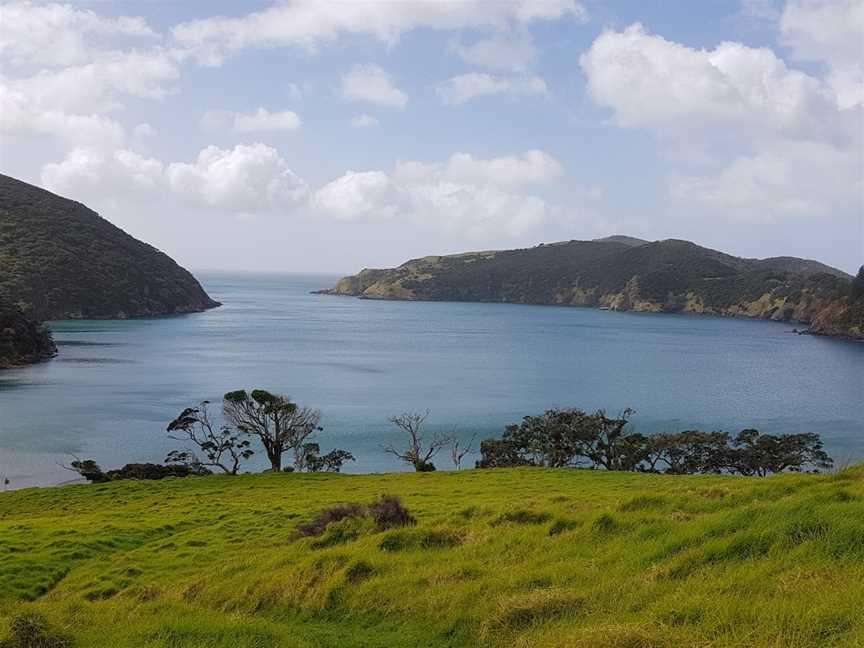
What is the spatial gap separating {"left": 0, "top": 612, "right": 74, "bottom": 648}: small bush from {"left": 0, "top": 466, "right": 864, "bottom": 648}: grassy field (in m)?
0.27

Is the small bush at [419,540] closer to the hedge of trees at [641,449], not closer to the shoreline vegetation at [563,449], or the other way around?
the shoreline vegetation at [563,449]

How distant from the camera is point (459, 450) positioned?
6144 cm

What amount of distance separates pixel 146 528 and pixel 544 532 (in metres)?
18.2

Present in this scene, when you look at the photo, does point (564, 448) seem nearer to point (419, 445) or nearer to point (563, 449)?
point (563, 449)

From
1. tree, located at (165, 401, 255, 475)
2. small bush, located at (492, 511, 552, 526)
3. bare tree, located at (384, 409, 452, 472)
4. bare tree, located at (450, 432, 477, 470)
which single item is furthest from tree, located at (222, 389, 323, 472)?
small bush, located at (492, 511, 552, 526)

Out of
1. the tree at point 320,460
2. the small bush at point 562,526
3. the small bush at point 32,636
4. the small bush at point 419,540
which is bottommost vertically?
the tree at point 320,460

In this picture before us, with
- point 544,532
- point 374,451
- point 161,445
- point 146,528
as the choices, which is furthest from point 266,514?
point 161,445

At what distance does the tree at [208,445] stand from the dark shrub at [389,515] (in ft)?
97.0

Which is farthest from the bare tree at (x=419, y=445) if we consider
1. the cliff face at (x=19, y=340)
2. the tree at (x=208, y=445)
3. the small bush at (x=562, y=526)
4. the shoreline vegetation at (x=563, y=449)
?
the cliff face at (x=19, y=340)

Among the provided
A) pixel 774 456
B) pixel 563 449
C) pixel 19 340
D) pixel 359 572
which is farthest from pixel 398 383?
pixel 359 572

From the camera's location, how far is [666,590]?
8.71m

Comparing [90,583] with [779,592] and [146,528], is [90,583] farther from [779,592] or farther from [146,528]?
[779,592]

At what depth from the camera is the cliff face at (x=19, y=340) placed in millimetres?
106688

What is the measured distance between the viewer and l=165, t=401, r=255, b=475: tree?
51969mm
